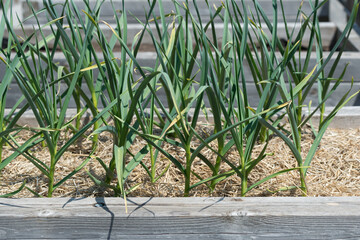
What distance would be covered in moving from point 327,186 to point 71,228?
710mm

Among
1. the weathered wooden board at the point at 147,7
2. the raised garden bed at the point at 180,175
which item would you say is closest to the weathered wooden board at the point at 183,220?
the raised garden bed at the point at 180,175

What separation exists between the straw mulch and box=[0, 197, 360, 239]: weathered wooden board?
0.15 metres

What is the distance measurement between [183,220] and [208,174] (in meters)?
0.30

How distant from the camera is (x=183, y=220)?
47.3 inches

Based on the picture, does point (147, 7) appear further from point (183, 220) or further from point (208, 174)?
point (183, 220)

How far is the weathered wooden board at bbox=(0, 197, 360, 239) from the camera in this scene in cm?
119

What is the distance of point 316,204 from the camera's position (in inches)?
47.5

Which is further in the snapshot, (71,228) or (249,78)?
(249,78)

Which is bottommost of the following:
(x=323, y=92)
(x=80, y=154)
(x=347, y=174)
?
(x=347, y=174)

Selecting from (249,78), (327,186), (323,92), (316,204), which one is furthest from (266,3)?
(316,204)

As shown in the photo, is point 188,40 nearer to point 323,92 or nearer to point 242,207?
point 323,92

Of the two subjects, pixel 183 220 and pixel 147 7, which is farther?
pixel 147 7

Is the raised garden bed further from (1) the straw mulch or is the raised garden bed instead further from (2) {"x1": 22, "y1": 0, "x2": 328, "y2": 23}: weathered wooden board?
(2) {"x1": 22, "y1": 0, "x2": 328, "y2": 23}: weathered wooden board

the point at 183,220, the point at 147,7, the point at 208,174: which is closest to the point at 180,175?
the point at 208,174
